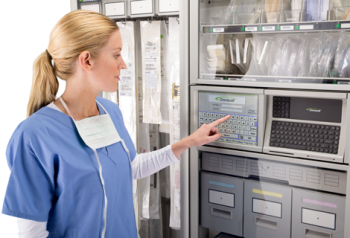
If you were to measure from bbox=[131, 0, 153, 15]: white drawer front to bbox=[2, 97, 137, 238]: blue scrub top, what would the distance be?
0.91m

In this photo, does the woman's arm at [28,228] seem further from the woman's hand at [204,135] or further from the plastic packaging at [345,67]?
the plastic packaging at [345,67]

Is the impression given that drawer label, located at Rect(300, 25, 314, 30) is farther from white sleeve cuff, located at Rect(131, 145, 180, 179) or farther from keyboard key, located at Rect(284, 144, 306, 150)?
white sleeve cuff, located at Rect(131, 145, 180, 179)

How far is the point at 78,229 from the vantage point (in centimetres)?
130

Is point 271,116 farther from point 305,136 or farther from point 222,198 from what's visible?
point 222,198

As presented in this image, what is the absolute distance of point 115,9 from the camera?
200 cm

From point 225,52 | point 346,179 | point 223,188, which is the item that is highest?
point 225,52

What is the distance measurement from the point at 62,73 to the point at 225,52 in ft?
2.86

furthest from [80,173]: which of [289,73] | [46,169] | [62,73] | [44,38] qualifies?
[44,38]

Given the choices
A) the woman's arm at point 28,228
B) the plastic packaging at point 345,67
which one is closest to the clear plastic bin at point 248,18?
the plastic packaging at point 345,67

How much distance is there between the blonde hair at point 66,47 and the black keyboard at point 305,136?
96 cm

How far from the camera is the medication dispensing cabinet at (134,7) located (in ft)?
6.00

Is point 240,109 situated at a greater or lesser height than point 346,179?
greater

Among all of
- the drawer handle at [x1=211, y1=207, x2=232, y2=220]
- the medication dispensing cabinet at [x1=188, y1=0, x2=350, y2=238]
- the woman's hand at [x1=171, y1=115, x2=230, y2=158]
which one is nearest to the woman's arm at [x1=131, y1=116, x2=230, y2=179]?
the woman's hand at [x1=171, y1=115, x2=230, y2=158]

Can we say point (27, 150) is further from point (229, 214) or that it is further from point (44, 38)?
point (44, 38)
